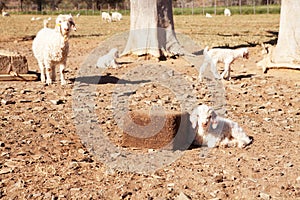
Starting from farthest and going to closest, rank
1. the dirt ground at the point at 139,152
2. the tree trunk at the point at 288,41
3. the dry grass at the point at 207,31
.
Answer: the dry grass at the point at 207,31
the tree trunk at the point at 288,41
the dirt ground at the point at 139,152

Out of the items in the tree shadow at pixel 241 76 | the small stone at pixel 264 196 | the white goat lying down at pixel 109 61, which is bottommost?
the small stone at pixel 264 196

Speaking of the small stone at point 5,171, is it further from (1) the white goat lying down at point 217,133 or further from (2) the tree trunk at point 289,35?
(2) the tree trunk at point 289,35

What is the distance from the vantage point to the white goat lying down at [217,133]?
19.1ft

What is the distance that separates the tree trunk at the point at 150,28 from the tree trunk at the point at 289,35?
3138 mm

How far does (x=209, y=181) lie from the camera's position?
16.2ft

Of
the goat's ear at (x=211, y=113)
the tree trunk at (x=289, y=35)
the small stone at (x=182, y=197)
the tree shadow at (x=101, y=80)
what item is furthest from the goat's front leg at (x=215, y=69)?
the small stone at (x=182, y=197)

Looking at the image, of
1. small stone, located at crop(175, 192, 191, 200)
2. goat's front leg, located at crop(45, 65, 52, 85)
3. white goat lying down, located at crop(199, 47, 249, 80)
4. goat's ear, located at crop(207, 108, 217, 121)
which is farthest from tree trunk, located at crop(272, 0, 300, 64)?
small stone, located at crop(175, 192, 191, 200)

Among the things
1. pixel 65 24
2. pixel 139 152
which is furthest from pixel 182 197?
pixel 65 24

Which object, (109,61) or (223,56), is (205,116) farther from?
(109,61)

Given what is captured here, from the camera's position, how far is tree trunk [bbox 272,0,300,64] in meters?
11.0

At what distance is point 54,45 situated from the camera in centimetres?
875

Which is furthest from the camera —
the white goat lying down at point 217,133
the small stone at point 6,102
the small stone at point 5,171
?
the small stone at point 6,102

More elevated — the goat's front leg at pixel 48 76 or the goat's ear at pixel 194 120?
the goat's front leg at pixel 48 76

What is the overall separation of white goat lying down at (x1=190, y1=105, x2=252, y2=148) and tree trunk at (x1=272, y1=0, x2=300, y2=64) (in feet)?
18.3
